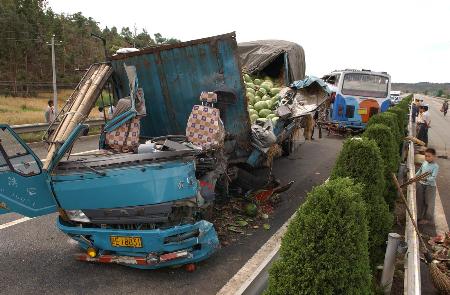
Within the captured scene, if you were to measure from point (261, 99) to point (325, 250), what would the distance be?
6.53 metres

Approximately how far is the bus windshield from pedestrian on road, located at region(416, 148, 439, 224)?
28.5ft

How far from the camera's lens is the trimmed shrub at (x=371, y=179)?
4.83 meters

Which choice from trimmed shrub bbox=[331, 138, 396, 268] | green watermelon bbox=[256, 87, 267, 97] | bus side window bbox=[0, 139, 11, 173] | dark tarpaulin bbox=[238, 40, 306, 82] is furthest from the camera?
dark tarpaulin bbox=[238, 40, 306, 82]

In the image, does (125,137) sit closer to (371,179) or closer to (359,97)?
(371,179)

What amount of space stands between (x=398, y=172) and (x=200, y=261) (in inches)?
206

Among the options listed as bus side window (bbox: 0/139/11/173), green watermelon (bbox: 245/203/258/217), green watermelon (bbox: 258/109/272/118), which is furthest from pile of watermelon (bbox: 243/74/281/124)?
bus side window (bbox: 0/139/11/173)

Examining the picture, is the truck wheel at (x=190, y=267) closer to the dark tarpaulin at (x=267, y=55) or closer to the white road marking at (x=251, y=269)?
the white road marking at (x=251, y=269)

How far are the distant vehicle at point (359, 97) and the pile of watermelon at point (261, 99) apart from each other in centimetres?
631

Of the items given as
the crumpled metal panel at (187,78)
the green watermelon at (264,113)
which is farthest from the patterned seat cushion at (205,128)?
the green watermelon at (264,113)

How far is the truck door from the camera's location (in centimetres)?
425

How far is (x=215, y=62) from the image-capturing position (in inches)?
239

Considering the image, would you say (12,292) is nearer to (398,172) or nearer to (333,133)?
(398,172)

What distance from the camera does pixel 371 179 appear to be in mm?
4875

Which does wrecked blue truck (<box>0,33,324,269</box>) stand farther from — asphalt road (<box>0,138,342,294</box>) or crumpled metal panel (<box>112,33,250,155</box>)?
crumpled metal panel (<box>112,33,250,155</box>)
